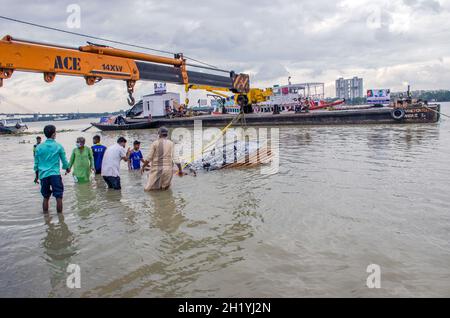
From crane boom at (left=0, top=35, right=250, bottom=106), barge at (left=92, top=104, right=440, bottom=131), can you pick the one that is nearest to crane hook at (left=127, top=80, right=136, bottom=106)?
crane boom at (left=0, top=35, right=250, bottom=106)

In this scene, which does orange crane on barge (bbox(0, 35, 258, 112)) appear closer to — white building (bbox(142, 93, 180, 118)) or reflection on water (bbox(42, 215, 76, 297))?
reflection on water (bbox(42, 215, 76, 297))

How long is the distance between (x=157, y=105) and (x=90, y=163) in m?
34.9

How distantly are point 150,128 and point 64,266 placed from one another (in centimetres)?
3510

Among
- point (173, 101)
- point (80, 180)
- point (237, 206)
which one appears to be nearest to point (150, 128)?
point (173, 101)

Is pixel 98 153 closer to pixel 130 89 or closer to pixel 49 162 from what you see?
pixel 130 89

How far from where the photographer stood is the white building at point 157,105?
4284 centimetres

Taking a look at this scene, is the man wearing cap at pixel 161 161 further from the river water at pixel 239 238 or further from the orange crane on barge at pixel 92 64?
the orange crane on barge at pixel 92 64

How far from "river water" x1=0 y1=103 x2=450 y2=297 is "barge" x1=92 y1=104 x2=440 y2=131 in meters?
12.5

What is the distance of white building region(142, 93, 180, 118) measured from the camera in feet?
141

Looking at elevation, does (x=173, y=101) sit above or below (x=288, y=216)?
above

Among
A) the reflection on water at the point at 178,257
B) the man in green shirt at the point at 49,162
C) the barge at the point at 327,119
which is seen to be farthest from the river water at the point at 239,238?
the barge at the point at 327,119

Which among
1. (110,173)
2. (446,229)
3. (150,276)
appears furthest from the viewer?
(110,173)
